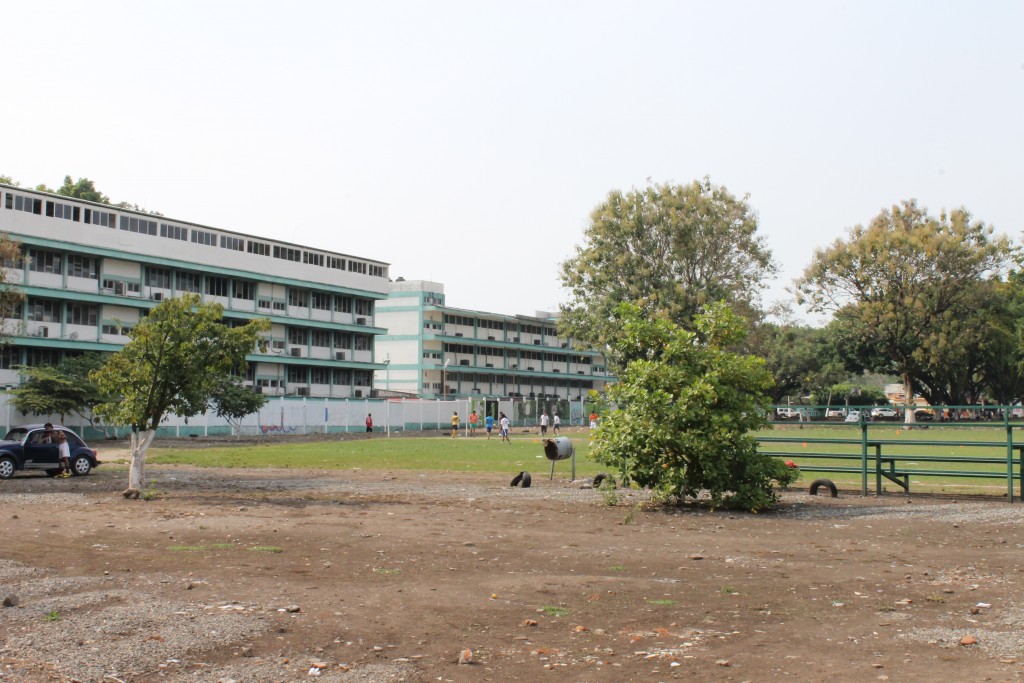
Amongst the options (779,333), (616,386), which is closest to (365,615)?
(616,386)

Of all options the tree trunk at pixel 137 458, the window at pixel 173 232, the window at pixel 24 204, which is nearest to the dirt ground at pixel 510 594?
the tree trunk at pixel 137 458

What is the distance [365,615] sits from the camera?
9758 mm

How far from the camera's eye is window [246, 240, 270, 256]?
3346 inches

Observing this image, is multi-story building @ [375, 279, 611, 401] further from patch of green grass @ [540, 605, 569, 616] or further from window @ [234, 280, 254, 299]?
patch of green grass @ [540, 605, 569, 616]

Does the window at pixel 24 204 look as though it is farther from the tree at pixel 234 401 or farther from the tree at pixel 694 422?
the tree at pixel 694 422

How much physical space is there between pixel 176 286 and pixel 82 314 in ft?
28.2

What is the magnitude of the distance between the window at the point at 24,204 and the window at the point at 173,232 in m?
10.6

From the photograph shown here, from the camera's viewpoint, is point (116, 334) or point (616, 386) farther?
point (116, 334)

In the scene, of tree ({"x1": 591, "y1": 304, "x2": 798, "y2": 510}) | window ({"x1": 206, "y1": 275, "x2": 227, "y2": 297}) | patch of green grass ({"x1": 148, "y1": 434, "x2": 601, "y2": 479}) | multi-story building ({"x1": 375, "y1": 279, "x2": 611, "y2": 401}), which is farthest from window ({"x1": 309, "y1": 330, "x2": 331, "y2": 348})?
tree ({"x1": 591, "y1": 304, "x2": 798, "y2": 510})

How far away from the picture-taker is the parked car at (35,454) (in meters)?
29.1

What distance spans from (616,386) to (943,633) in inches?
483

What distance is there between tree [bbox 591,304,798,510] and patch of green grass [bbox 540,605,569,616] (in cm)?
940

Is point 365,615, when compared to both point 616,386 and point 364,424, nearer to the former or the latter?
point 616,386

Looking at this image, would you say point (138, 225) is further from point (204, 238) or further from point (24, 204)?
point (24, 204)
